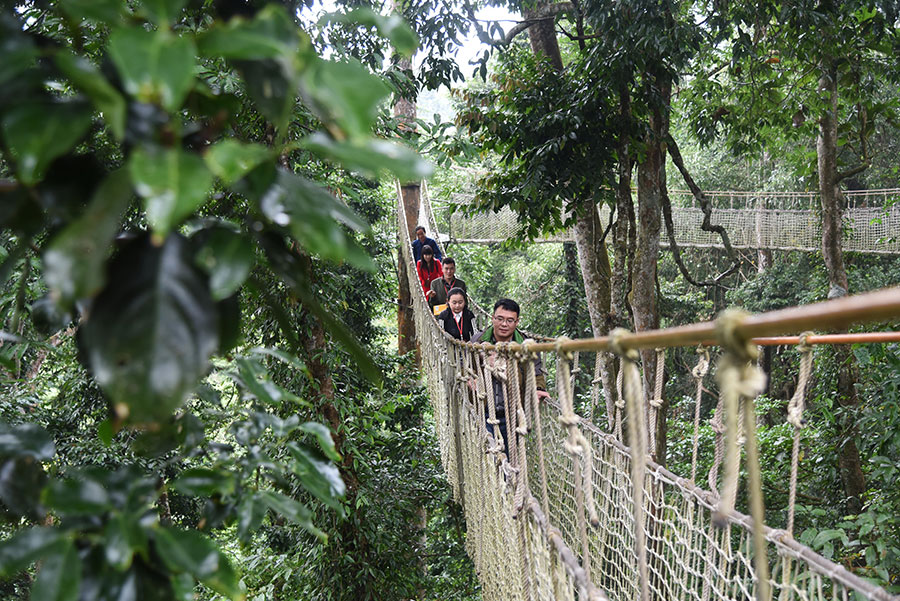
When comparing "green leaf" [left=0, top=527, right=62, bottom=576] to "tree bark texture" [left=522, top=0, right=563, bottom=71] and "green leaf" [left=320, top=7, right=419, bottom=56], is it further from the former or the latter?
"tree bark texture" [left=522, top=0, right=563, bottom=71]

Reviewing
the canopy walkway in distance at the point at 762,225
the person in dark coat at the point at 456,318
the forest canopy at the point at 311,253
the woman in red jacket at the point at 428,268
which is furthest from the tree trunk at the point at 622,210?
the canopy walkway in distance at the point at 762,225

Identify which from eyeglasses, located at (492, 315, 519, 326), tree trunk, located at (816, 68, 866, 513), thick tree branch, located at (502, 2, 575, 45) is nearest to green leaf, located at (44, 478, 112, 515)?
eyeglasses, located at (492, 315, 519, 326)

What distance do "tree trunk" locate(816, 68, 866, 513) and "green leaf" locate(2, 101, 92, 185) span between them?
11.1 feet

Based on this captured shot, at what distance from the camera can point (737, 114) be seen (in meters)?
3.74

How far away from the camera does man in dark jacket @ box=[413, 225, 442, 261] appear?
4.43 m

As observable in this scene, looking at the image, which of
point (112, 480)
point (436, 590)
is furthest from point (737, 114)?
point (112, 480)

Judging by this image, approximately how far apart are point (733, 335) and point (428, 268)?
3995mm

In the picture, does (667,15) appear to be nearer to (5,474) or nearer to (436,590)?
(5,474)

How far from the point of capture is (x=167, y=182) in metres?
0.29

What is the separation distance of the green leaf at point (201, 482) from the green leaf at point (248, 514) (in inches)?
2.0

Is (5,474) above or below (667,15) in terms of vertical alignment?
below

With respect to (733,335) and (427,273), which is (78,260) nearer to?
(733,335)

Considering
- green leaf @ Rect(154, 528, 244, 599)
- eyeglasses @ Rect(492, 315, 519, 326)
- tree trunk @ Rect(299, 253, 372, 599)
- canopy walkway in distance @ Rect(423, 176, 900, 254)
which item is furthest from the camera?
canopy walkway in distance @ Rect(423, 176, 900, 254)

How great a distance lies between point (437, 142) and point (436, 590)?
256 cm
